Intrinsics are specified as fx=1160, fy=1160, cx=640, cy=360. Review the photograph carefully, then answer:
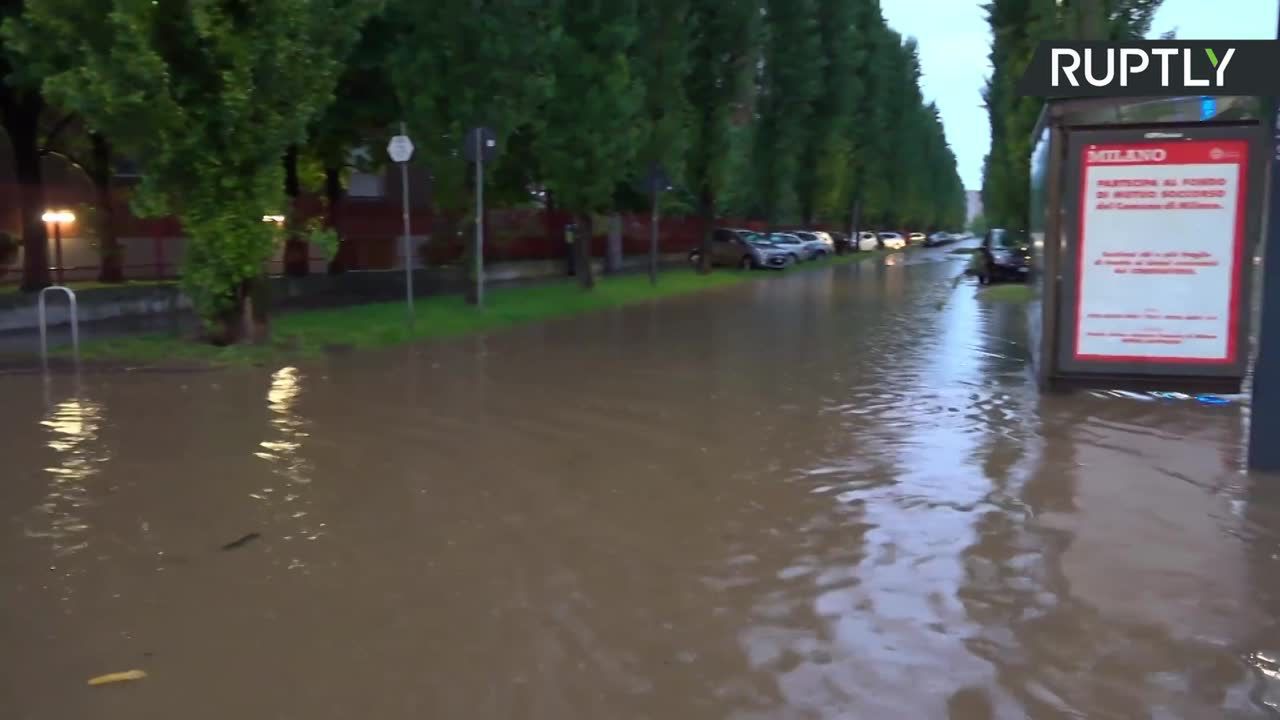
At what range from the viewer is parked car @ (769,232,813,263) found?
47.6 metres

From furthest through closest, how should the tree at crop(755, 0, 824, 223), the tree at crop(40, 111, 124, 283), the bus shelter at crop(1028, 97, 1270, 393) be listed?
the tree at crop(755, 0, 824, 223) → the tree at crop(40, 111, 124, 283) → the bus shelter at crop(1028, 97, 1270, 393)

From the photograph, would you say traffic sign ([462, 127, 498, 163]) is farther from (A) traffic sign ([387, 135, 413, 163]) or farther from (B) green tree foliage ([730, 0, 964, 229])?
(B) green tree foliage ([730, 0, 964, 229])

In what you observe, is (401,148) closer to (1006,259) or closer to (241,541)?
(241,541)

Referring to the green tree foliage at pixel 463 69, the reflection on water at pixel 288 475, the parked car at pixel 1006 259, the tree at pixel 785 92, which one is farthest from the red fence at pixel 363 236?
the parked car at pixel 1006 259

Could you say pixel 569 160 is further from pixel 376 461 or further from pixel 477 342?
pixel 376 461

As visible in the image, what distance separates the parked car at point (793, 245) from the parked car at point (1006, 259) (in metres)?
13.0

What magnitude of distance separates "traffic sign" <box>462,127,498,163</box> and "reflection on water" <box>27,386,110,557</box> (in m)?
9.55

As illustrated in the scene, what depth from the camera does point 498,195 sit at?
93.0ft

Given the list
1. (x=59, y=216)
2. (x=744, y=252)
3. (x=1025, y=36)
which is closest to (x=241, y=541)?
(x=59, y=216)

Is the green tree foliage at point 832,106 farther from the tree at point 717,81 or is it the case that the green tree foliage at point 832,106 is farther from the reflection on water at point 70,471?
the reflection on water at point 70,471

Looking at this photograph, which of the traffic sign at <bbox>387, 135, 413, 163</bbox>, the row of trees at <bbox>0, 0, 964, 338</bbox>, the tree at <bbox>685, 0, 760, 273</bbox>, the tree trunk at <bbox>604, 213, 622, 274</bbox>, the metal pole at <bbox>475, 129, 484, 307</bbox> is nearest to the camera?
the row of trees at <bbox>0, 0, 964, 338</bbox>

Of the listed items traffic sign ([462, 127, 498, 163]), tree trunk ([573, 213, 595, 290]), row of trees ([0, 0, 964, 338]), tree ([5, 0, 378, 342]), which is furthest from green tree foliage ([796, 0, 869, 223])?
tree ([5, 0, 378, 342])

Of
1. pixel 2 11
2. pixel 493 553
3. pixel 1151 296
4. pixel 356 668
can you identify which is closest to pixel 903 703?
pixel 356 668

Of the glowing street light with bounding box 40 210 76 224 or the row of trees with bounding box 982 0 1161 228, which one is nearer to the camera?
the row of trees with bounding box 982 0 1161 228
